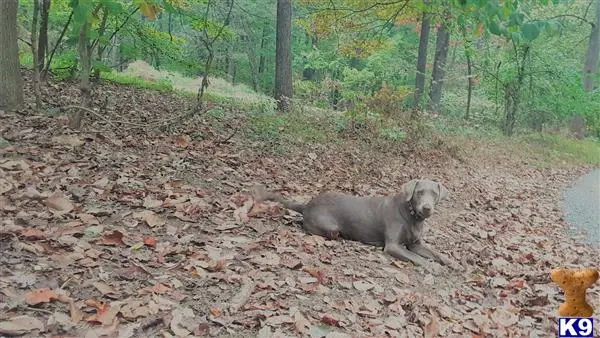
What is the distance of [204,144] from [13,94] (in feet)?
8.76

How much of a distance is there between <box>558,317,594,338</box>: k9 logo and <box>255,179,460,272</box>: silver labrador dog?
1.80 meters

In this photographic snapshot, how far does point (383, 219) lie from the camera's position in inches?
225

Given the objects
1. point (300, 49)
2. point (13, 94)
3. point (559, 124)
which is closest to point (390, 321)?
point (13, 94)

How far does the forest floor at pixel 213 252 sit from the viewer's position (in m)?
3.37

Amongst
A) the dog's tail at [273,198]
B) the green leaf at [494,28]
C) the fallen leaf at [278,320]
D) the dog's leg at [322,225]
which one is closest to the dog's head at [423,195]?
the dog's leg at [322,225]

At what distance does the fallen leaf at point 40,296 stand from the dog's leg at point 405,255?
10.8 ft

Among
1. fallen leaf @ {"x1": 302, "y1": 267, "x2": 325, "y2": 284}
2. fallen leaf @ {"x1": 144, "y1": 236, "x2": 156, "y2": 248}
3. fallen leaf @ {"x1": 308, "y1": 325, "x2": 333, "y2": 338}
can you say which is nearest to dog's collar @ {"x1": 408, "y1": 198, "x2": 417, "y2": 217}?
fallen leaf @ {"x1": 302, "y1": 267, "x2": 325, "y2": 284}

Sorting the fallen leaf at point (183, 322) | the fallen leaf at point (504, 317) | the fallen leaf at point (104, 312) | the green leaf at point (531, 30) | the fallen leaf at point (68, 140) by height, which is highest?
the green leaf at point (531, 30)

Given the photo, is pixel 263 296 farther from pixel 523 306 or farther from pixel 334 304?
pixel 523 306

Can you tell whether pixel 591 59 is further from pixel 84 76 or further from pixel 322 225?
pixel 84 76

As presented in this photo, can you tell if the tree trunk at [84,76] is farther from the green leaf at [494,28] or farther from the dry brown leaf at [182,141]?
the green leaf at [494,28]

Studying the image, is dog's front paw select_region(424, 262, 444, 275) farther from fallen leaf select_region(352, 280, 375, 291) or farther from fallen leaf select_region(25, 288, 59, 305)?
fallen leaf select_region(25, 288, 59, 305)

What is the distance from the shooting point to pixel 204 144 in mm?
7941

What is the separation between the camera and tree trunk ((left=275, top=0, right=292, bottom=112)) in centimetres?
1262
